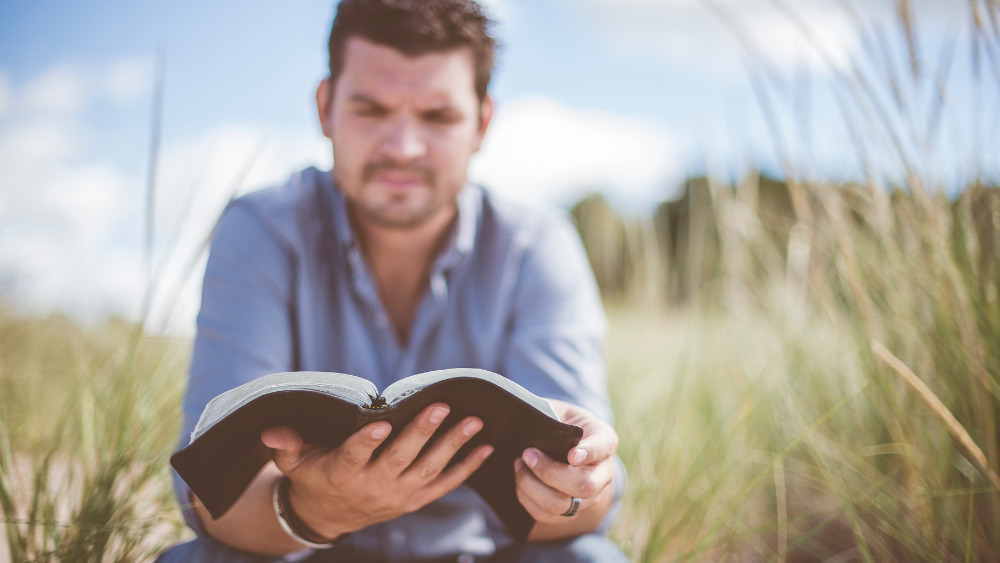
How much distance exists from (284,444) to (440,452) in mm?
231

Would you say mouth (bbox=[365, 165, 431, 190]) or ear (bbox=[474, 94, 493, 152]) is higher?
ear (bbox=[474, 94, 493, 152])

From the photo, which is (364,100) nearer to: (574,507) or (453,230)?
(453,230)

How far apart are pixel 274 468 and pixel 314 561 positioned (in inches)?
13.5

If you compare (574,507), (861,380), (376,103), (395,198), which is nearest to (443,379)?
(574,507)

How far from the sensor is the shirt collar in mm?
1509

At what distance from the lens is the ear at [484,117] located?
69.5 inches

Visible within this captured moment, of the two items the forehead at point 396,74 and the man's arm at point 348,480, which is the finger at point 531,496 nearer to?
the man's arm at point 348,480

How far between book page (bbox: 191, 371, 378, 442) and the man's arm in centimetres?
5

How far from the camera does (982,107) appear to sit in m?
1.29

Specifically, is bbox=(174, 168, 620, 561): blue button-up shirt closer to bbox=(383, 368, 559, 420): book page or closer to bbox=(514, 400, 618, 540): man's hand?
bbox=(514, 400, 618, 540): man's hand

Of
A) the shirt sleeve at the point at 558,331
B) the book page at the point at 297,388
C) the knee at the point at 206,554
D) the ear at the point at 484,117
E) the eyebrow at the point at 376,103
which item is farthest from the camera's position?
the ear at the point at 484,117

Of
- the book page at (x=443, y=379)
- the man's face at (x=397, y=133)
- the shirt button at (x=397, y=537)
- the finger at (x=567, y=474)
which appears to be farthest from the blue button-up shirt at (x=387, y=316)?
the book page at (x=443, y=379)

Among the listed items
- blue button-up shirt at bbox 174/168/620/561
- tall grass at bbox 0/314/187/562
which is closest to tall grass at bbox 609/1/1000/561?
blue button-up shirt at bbox 174/168/620/561

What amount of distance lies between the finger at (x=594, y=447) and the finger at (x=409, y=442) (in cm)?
21
